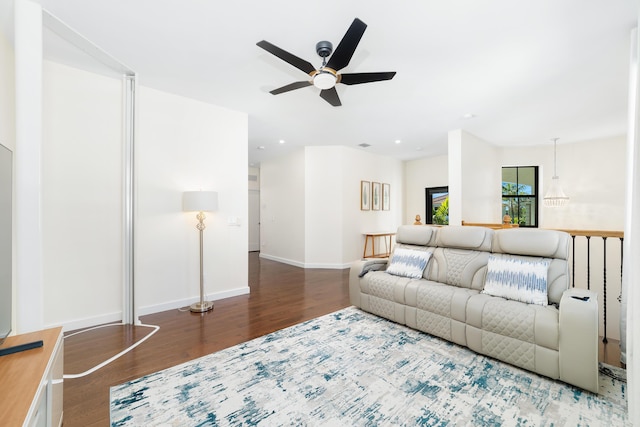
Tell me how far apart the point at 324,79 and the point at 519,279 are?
2.44 m

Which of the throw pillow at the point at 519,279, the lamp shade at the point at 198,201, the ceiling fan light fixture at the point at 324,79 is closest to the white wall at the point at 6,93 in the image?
the lamp shade at the point at 198,201

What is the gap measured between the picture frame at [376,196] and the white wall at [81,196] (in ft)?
16.3

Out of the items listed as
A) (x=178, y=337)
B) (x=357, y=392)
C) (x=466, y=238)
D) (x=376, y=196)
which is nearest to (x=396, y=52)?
(x=466, y=238)

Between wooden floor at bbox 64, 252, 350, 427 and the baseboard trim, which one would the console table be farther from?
the baseboard trim

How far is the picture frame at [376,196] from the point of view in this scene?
21.6 feet

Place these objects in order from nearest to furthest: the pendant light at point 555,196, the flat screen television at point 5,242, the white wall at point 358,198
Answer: the flat screen television at point 5,242, the pendant light at point 555,196, the white wall at point 358,198

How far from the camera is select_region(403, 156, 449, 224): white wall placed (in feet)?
22.6

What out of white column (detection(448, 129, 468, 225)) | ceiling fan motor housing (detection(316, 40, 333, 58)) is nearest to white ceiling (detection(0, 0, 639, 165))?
ceiling fan motor housing (detection(316, 40, 333, 58))

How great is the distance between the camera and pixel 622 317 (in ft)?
7.45

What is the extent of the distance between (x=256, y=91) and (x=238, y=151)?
3.24 feet

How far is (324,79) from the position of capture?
2395mm

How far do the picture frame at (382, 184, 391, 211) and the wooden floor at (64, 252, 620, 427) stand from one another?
3166 mm

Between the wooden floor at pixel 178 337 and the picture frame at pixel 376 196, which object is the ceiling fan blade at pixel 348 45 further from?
the picture frame at pixel 376 196

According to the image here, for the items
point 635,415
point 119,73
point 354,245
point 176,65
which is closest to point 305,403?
point 635,415
